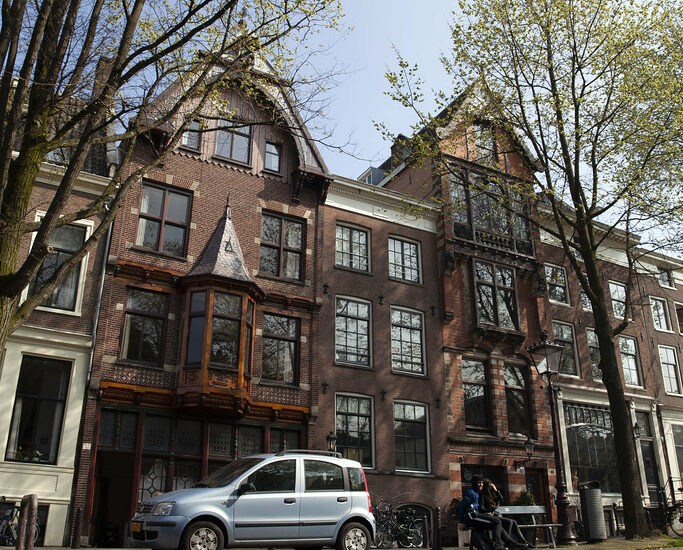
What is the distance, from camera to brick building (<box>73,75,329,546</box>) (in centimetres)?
1753

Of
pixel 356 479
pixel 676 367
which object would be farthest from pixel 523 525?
pixel 676 367

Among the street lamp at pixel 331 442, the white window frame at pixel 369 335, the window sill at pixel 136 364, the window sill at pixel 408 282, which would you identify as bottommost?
the street lamp at pixel 331 442

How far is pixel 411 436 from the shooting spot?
22047 mm

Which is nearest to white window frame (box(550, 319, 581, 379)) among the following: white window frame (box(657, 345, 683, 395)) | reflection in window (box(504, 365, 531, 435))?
reflection in window (box(504, 365, 531, 435))

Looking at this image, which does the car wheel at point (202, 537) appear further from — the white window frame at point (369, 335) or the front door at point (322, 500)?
the white window frame at point (369, 335)

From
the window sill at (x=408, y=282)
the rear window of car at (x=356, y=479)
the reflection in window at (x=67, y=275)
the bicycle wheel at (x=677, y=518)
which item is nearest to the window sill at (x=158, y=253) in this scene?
the reflection in window at (x=67, y=275)

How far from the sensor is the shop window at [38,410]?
53.1 feet

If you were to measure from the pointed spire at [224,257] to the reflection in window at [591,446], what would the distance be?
1409 centimetres

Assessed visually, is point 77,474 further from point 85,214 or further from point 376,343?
point 376,343

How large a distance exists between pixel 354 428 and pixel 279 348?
360 centimetres

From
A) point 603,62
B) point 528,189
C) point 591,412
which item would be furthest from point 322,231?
point 591,412

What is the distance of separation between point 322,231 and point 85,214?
41.7ft

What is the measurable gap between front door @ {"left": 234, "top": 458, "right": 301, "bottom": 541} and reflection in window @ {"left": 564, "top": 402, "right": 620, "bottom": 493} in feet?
52.0

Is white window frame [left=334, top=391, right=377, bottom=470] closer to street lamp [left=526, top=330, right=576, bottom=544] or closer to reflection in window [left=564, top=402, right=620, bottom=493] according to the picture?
street lamp [left=526, top=330, right=576, bottom=544]
